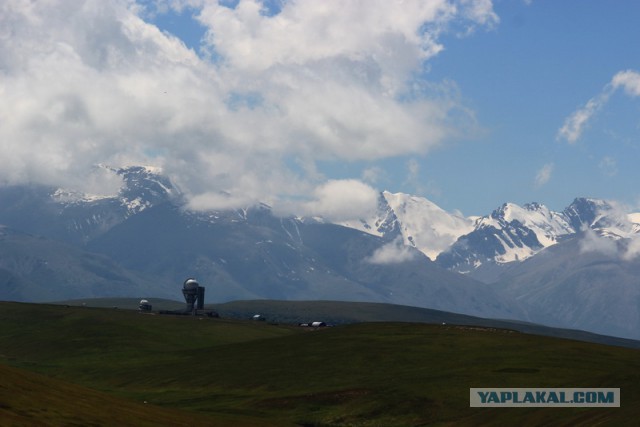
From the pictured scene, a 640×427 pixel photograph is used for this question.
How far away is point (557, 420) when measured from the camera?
129 metres

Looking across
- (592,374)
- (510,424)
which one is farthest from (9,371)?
(592,374)

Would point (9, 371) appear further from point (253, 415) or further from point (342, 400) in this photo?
point (342, 400)

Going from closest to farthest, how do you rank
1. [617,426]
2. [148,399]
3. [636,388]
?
[617,426], [636,388], [148,399]

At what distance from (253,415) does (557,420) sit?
1982 inches

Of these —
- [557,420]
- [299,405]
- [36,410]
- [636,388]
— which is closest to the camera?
[36,410]

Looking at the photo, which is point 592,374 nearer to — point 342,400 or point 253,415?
point 342,400

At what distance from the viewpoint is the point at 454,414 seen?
15338 centimetres

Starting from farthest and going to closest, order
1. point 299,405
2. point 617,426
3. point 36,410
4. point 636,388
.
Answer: point 299,405 < point 636,388 < point 617,426 < point 36,410

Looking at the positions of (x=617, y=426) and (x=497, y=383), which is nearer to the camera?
(x=617, y=426)

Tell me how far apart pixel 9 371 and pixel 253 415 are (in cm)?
4863

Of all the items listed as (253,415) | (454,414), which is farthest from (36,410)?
(454,414)
